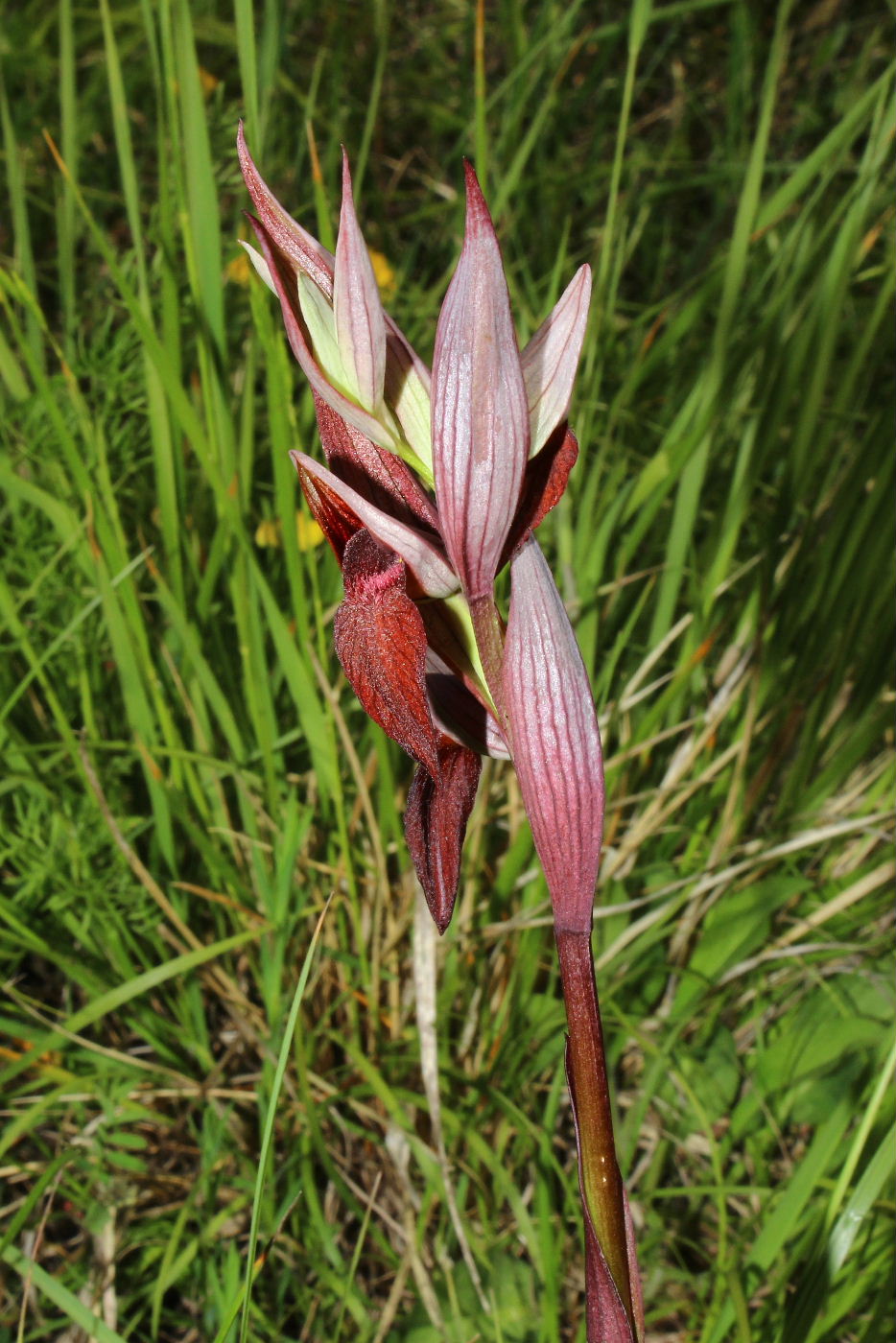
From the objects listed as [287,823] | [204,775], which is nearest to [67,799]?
[204,775]

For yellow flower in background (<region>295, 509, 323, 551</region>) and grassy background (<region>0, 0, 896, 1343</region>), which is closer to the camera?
grassy background (<region>0, 0, 896, 1343</region>)

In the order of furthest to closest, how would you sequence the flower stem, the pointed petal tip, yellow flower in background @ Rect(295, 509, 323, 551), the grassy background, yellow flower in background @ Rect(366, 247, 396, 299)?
1. yellow flower in background @ Rect(366, 247, 396, 299)
2. yellow flower in background @ Rect(295, 509, 323, 551)
3. the grassy background
4. the flower stem
5. the pointed petal tip

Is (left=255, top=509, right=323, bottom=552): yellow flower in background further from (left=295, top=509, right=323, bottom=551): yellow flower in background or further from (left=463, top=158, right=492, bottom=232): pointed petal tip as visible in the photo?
(left=463, top=158, right=492, bottom=232): pointed petal tip

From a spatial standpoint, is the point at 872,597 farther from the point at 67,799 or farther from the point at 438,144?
the point at 438,144

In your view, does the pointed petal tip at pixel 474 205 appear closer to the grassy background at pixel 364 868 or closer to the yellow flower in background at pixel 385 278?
the grassy background at pixel 364 868

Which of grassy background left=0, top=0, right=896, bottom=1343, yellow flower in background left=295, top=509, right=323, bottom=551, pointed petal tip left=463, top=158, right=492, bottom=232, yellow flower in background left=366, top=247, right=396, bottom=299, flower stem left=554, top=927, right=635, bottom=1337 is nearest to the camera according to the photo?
pointed petal tip left=463, top=158, right=492, bottom=232

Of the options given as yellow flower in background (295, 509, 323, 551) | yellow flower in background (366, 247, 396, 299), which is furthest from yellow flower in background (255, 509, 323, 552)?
yellow flower in background (366, 247, 396, 299)

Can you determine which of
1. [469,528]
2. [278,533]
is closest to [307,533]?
[278,533]
